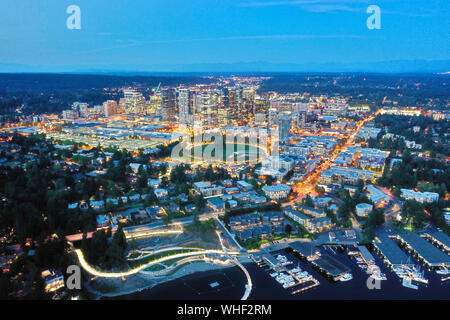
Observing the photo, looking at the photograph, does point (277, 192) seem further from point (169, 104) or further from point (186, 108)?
point (169, 104)

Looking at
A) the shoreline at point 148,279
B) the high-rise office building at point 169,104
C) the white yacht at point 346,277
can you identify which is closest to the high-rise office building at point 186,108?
the high-rise office building at point 169,104

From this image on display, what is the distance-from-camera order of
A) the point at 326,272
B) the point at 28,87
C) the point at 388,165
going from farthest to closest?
the point at 28,87, the point at 388,165, the point at 326,272

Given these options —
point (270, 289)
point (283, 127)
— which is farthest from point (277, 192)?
point (283, 127)

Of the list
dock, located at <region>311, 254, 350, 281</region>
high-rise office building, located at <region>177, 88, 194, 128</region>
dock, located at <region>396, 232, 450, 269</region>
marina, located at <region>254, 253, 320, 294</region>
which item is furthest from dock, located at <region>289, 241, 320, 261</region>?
high-rise office building, located at <region>177, 88, 194, 128</region>

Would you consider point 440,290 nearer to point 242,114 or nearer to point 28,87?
point 242,114

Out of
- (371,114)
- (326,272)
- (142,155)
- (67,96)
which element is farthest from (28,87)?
(326,272)

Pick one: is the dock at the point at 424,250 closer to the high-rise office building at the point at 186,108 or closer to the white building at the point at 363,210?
the white building at the point at 363,210

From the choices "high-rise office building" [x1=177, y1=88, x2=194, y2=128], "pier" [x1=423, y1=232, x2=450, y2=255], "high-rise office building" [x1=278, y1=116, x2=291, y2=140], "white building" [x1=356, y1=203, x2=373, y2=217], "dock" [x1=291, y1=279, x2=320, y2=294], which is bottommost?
"dock" [x1=291, y1=279, x2=320, y2=294]

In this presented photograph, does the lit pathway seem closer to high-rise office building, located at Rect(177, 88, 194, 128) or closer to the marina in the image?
the marina
